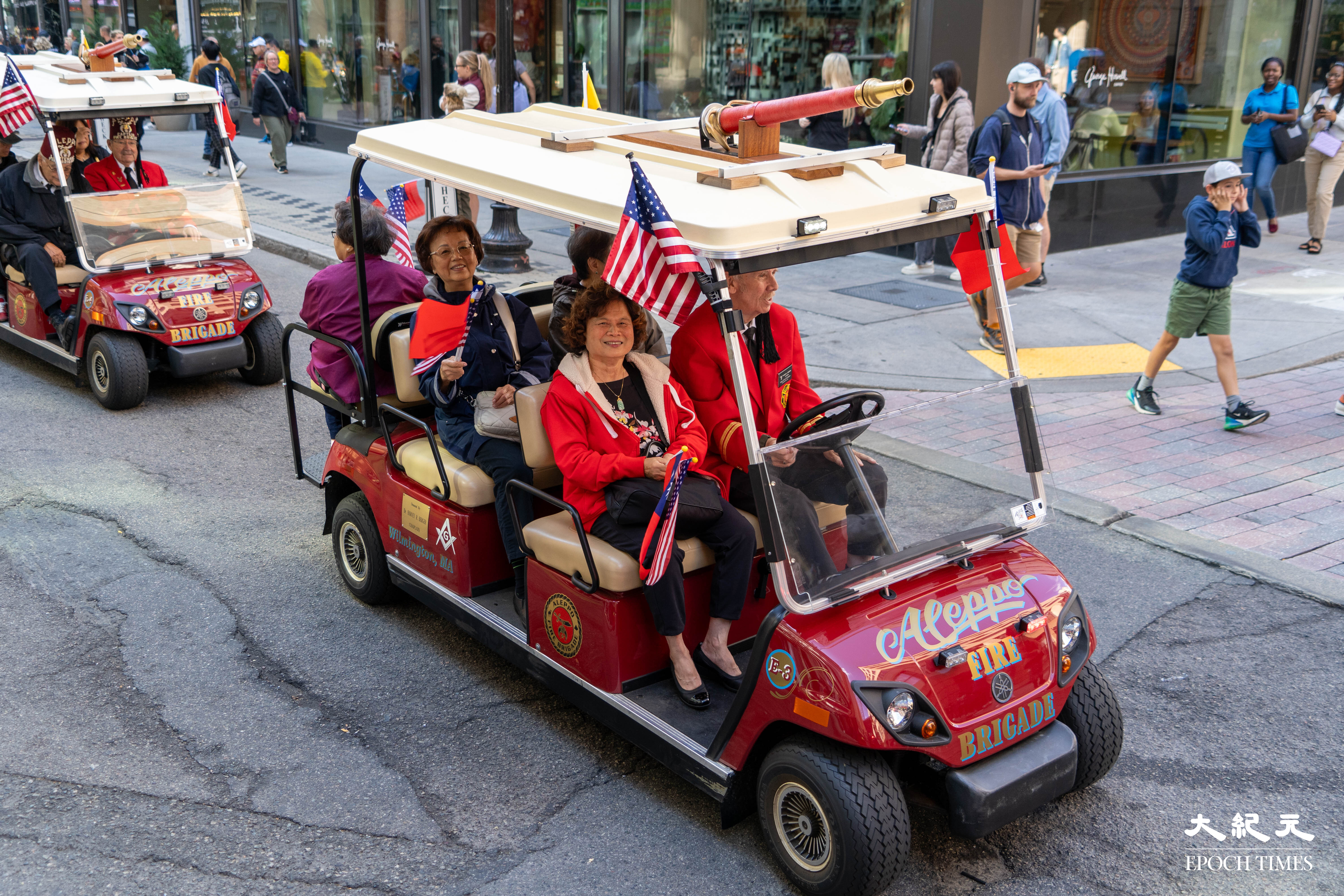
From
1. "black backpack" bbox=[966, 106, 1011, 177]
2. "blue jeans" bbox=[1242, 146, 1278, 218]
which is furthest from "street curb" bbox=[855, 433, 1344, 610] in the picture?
"blue jeans" bbox=[1242, 146, 1278, 218]

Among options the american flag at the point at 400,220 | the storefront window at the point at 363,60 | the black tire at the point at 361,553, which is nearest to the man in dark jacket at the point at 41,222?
the american flag at the point at 400,220

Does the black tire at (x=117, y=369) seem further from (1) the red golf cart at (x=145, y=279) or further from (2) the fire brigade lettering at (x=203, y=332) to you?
(2) the fire brigade lettering at (x=203, y=332)

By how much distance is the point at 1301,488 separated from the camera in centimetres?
608

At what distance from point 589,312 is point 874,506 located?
1137 mm

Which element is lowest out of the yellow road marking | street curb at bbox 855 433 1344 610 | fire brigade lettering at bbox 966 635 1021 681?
street curb at bbox 855 433 1344 610

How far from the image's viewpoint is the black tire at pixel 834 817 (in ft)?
9.99

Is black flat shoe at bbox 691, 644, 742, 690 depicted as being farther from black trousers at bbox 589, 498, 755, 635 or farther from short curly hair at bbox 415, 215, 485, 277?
short curly hair at bbox 415, 215, 485, 277

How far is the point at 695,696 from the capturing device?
3721 millimetres

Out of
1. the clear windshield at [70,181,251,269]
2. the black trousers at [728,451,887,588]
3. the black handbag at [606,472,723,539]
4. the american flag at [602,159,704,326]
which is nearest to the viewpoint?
the american flag at [602,159,704,326]

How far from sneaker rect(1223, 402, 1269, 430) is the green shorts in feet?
1.50

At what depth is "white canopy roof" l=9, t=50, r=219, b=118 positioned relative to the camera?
291 inches

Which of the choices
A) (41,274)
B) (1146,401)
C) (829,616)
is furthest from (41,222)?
(1146,401)

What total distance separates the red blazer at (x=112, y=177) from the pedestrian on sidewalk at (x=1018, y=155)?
19.7ft

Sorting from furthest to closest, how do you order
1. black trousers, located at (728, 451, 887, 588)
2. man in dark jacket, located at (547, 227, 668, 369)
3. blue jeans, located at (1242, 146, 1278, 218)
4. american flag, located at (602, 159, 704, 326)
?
blue jeans, located at (1242, 146, 1278, 218), man in dark jacket, located at (547, 227, 668, 369), black trousers, located at (728, 451, 887, 588), american flag, located at (602, 159, 704, 326)
